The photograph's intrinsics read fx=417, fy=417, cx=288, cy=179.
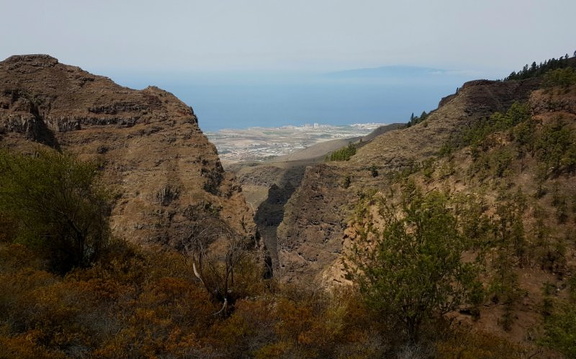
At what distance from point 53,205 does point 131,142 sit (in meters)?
37.0

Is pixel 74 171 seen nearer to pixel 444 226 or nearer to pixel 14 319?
pixel 14 319

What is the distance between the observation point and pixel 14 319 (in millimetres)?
13602

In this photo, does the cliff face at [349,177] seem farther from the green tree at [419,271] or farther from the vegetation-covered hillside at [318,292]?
the green tree at [419,271]

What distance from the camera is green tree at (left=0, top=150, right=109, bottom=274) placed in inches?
799

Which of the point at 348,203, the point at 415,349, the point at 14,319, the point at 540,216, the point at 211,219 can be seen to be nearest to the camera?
the point at 14,319

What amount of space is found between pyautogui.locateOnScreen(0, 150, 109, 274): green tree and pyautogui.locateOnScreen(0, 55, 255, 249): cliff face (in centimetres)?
2044

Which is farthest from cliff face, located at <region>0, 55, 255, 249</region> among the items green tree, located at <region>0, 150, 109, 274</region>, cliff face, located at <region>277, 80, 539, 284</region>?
green tree, located at <region>0, 150, 109, 274</region>

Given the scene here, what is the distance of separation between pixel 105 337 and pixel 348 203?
43768mm

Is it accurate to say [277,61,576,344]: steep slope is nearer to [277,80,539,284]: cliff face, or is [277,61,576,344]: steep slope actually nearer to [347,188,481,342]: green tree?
[277,80,539,284]: cliff face

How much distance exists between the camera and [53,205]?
819 inches

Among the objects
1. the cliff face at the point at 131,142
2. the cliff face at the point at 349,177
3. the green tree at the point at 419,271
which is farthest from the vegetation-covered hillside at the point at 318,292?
the cliff face at the point at 349,177

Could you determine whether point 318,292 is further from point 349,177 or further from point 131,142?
point 131,142

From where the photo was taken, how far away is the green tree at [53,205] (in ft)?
66.6

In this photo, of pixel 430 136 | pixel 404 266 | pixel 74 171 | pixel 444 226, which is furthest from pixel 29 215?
pixel 430 136
